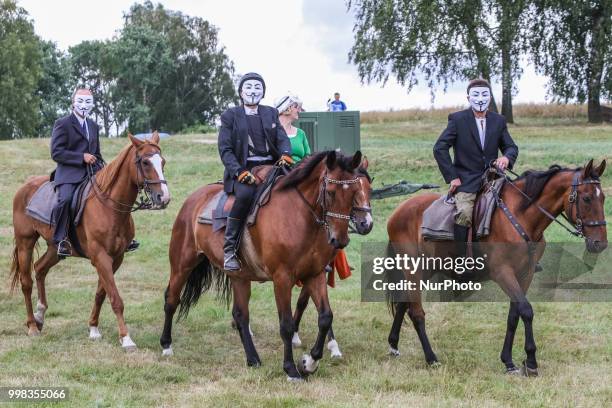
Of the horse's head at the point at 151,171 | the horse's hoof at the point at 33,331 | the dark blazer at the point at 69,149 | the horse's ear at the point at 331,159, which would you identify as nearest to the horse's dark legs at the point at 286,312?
the horse's ear at the point at 331,159

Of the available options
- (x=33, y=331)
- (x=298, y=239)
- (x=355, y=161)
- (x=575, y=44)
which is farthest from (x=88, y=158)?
(x=575, y=44)

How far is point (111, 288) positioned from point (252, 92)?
2.68 meters

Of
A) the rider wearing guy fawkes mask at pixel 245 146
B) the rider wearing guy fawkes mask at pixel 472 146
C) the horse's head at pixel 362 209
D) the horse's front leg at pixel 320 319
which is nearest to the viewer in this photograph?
the horse's head at pixel 362 209

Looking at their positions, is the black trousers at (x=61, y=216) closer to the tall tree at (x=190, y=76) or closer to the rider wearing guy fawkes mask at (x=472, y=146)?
the rider wearing guy fawkes mask at (x=472, y=146)

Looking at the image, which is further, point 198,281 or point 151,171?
point 198,281

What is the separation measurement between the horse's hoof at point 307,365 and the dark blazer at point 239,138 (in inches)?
74.1

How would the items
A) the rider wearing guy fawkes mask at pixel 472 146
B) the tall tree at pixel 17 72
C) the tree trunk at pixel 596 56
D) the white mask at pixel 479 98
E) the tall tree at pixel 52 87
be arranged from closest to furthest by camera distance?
the rider wearing guy fawkes mask at pixel 472 146 → the white mask at pixel 479 98 → the tree trunk at pixel 596 56 → the tall tree at pixel 17 72 → the tall tree at pixel 52 87

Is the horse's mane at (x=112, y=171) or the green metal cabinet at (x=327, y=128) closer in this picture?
the horse's mane at (x=112, y=171)

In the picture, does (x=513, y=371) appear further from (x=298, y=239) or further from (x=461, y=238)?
(x=298, y=239)

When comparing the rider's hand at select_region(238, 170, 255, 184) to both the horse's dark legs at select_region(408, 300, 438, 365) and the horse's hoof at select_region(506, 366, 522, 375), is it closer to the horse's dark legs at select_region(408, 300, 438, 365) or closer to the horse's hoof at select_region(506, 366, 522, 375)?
the horse's dark legs at select_region(408, 300, 438, 365)

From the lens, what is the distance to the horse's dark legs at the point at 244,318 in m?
8.50

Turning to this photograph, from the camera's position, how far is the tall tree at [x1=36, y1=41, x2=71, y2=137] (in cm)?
6681

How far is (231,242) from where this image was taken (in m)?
8.27

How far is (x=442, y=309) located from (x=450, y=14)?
2240cm
